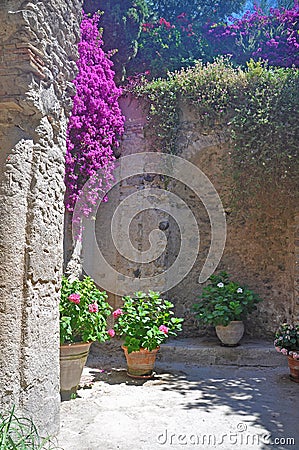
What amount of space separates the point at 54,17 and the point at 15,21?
1.43ft

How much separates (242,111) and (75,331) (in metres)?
4.07

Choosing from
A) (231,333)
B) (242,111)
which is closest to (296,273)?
(231,333)

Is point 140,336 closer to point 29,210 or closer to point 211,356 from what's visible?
point 211,356

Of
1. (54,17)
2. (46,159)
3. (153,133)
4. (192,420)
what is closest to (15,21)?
(54,17)

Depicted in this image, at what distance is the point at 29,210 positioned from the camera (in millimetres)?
2791

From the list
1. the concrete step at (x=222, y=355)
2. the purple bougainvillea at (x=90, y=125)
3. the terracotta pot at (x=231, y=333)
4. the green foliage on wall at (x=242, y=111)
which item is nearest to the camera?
the purple bougainvillea at (x=90, y=125)

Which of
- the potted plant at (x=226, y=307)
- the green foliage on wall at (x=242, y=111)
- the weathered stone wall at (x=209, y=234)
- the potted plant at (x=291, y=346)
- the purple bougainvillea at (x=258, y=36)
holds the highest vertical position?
the purple bougainvillea at (x=258, y=36)

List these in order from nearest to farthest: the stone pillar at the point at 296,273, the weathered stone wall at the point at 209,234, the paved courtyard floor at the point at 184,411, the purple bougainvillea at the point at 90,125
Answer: the paved courtyard floor at the point at 184,411, the purple bougainvillea at the point at 90,125, the stone pillar at the point at 296,273, the weathered stone wall at the point at 209,234

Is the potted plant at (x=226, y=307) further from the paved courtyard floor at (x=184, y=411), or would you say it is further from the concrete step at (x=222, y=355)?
the paved courtyard floor at (x=184, y=411)

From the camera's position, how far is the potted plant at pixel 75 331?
4.15 meters

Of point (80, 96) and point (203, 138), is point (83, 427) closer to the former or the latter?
point (80, 96)

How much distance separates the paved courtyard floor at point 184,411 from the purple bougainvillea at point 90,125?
232 cm

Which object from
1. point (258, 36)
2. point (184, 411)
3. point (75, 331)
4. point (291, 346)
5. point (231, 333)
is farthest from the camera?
point (258, 36)

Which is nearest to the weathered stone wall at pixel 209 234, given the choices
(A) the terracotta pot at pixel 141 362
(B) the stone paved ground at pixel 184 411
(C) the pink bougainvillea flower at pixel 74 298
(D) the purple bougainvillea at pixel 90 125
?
(D) the purple bougainvillea at pixel 90 125
